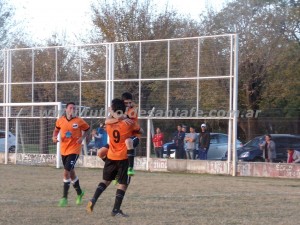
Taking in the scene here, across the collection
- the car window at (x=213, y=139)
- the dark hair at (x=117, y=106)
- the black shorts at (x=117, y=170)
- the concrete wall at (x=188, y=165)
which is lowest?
the concrete wall at (x=188, y=165)

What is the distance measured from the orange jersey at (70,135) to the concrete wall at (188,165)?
11042 mm

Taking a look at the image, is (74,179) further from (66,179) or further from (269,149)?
(269,149)

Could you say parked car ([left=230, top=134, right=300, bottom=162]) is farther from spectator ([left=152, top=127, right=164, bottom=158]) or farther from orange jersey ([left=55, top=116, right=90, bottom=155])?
orange jersey ([left=55, top=116, right=90, bottom=155])

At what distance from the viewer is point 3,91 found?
2984 centimetres

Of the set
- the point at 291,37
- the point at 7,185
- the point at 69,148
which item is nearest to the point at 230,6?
the point at 291,37

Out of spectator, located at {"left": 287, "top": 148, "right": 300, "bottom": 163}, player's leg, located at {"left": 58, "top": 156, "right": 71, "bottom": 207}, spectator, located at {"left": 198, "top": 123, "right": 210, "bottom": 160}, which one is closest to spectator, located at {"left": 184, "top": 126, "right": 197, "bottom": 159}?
spectator, located at {"left": 198, "top": 123, "right": 210, "bottom": 160}

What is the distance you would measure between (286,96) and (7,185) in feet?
82.0

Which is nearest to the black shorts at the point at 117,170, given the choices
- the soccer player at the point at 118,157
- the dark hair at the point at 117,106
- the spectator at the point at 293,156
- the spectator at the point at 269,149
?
the soccer player at the point at 118,157

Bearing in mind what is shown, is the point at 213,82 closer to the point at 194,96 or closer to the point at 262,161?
the point at 194,96

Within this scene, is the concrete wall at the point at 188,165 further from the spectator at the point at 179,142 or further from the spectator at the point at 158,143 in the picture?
the spectator at the point at 158,143

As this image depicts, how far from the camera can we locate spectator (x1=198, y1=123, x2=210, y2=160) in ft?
84.9

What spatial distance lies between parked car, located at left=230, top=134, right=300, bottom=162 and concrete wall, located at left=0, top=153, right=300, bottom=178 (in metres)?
1.23

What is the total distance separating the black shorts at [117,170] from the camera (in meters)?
11.7

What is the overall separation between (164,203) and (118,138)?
2.24 m
